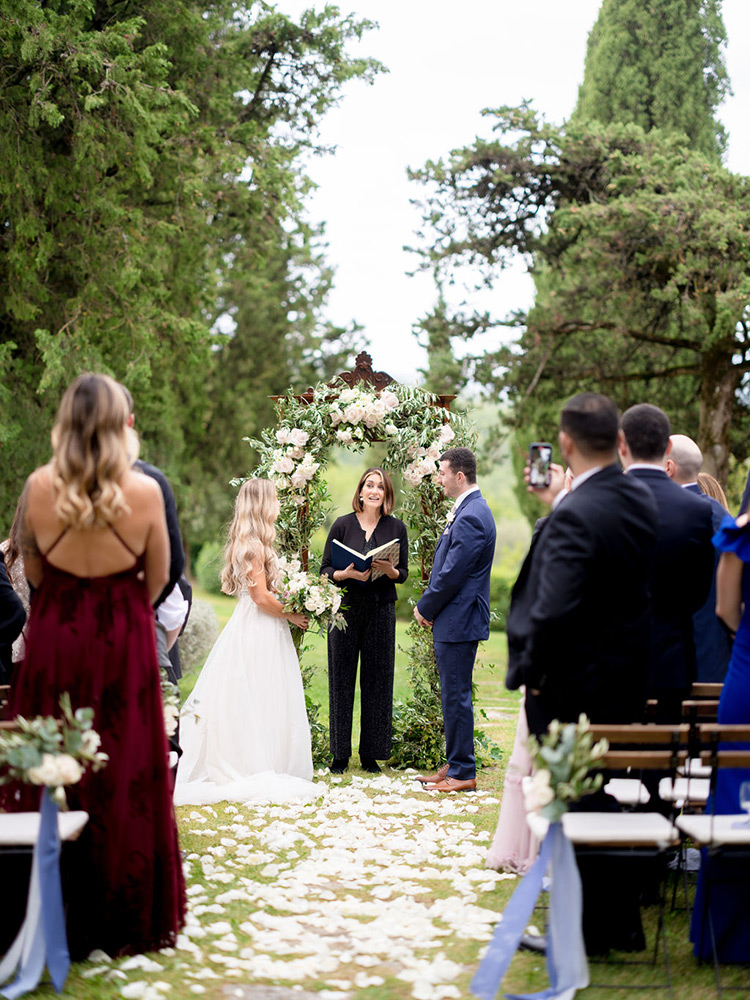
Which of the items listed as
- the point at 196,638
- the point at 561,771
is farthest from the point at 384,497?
the point at 196,638

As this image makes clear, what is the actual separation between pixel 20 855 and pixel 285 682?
3865 millimetres

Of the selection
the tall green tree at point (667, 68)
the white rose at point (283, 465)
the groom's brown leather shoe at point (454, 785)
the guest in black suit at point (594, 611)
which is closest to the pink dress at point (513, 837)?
the guest in black suit at point (594, 611)

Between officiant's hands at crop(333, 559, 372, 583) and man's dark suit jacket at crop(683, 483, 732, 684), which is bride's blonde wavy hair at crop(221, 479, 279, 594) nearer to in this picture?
officiant's hands at crop(333, 559, 372, 583)

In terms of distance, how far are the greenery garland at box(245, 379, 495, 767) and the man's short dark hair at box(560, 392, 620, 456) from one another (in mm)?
4351

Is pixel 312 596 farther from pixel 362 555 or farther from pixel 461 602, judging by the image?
pixel 461 602

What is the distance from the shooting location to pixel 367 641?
8.38m

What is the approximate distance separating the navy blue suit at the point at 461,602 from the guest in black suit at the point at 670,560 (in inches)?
106

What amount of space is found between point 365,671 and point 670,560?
4.01 metres

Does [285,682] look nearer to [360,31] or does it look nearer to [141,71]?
[141,71]

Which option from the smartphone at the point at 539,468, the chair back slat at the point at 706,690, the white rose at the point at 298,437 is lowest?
the chair back slat at the point at 706,690

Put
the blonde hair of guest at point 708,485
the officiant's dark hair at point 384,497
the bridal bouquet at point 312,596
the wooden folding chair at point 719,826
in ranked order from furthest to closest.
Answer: the officiant's dark hair at point 384,497, the bridal bouquet at point 312,596, the blonde hair of guest at point 708,485, the wooden folding chair at point 719,826

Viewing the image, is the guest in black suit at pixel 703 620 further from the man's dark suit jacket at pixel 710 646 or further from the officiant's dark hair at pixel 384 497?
the officiant's dark hair at pixel 384 497

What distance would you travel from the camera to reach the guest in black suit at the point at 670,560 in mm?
4859

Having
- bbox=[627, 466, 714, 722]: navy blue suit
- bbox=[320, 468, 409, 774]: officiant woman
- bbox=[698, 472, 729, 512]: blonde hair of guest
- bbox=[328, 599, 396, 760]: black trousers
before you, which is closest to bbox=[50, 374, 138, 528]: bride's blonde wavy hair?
bbox=[627, 466, 714, 722]: navy blue suit
